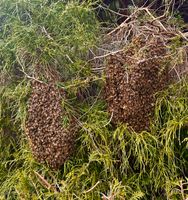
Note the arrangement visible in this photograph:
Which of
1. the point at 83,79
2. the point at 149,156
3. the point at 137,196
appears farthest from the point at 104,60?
the point at 137,196

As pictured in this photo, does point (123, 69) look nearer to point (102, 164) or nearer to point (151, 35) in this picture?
point (151, 35)

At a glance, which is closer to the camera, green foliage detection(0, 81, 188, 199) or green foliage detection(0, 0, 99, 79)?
green foliage detection(0, 81, 188, 199)

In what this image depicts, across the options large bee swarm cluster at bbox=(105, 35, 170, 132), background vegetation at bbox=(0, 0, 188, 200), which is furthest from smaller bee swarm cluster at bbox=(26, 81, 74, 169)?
large bee swarm cluster at bbox=(105, 35, 170, 132)

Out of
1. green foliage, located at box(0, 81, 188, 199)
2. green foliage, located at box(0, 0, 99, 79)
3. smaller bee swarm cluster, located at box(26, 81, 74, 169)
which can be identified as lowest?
green foliage, located at box(0, 81, 188, 199)

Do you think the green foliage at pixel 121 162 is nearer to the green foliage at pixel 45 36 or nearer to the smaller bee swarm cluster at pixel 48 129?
the smaller bee swarm cluster at pixel 48 129

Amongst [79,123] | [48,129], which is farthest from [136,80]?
[48,129]

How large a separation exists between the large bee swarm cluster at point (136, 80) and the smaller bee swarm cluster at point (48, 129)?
0.66 feet

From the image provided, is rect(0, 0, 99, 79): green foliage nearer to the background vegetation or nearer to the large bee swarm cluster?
the background vegetation

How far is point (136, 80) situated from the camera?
152 centimetres

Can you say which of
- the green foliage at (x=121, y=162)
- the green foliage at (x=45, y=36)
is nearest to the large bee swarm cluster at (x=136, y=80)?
the green foliage at (x=121, y=162)

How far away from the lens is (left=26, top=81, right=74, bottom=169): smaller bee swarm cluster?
1539mm

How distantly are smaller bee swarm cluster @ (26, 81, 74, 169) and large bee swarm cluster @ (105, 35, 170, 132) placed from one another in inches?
7.9

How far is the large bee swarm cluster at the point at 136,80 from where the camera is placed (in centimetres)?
152

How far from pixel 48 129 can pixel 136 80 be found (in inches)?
15.2
